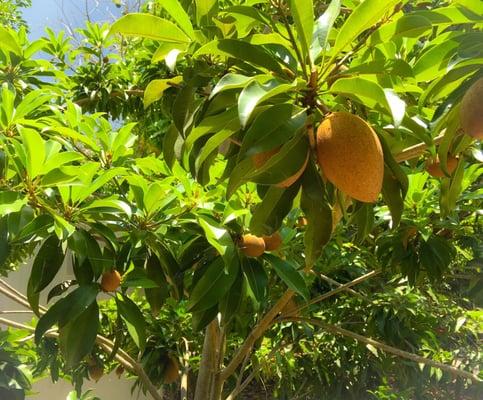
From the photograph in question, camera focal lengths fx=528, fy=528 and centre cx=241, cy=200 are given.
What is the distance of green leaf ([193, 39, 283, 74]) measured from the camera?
63cm

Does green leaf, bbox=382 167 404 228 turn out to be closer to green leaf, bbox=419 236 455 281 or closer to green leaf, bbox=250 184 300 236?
green leaf, bbox=250 184 300 236

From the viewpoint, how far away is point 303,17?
0.61 meters

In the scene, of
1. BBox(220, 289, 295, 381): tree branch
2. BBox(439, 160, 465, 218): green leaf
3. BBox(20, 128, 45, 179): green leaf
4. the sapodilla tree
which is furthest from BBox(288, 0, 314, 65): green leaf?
BBox(220, 289, 295, 381): tree branch

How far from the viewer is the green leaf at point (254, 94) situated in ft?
1.69

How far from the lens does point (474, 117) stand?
565 millimetres

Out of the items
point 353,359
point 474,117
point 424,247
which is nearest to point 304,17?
point 474,117

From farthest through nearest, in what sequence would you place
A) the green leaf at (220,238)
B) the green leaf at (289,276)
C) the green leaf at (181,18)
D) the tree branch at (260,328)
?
the tree branch at (260,328) < the green leaf at (289,276) < the green leaf at (220,238) < the green leaf at (181,18)

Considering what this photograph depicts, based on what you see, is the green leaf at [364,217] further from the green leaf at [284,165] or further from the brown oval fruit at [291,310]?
the brown oval fruit at [291,310]

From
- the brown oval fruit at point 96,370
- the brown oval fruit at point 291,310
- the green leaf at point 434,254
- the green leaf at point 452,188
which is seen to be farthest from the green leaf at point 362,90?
the brown oval fruit at point 96,370

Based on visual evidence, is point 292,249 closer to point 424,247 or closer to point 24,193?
point 424,247

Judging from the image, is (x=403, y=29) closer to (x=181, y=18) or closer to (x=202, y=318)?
(x=181, y=18)

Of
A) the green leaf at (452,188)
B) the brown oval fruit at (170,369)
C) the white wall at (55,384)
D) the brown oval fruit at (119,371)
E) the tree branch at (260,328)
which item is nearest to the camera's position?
the green leaf at (452,188)

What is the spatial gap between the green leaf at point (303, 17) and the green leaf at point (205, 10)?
218 millimetres

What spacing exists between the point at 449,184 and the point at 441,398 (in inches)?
97.8
